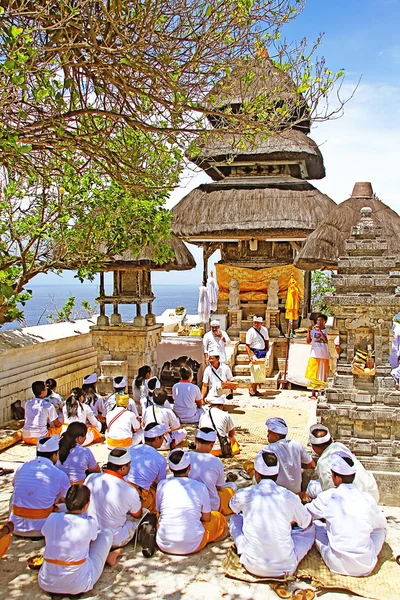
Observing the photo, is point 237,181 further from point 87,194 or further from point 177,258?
point 87,194

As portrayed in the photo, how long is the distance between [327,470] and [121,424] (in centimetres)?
362

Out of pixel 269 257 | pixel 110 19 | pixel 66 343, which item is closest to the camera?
pixel 110 19

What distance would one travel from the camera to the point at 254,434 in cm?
1018

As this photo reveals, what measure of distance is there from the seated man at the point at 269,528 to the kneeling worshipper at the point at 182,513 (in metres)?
0.32

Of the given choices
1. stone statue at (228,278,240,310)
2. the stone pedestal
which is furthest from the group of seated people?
stone statue at (228,278,240,310)

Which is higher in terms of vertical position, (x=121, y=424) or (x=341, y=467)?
(x=341, y=467)

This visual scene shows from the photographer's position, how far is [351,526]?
5.26 meters

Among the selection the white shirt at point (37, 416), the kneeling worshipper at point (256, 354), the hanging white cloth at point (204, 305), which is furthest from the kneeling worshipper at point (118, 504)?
the hanging white cloth at point (204, 305)

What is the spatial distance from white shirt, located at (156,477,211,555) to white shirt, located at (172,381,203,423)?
4623mm

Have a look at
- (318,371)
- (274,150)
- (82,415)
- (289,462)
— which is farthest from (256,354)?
(289,462)

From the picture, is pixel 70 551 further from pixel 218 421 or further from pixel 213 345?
pixel 213 345

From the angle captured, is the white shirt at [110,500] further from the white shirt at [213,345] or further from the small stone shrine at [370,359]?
the white shirt at [213,345]

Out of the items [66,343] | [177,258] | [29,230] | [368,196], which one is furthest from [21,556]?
[368,196]

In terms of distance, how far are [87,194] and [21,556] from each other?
5.66 metres
